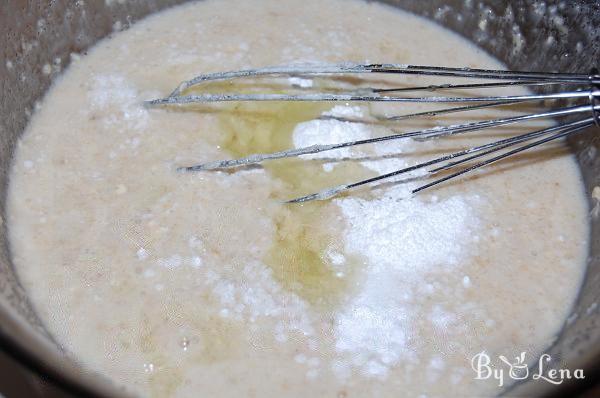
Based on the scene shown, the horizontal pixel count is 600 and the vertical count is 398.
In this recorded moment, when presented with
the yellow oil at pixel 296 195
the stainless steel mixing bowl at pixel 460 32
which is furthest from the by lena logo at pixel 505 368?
the yellow oil at pixel 296 195

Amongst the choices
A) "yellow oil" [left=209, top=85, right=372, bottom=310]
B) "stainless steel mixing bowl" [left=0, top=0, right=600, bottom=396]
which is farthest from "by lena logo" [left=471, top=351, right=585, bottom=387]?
"yellow oil" [left=209, top=85, right=372, bottom=310]

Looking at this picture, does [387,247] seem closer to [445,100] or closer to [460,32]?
[445,100]

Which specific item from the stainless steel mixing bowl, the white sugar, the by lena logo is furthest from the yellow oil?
the stainless steel mixing bowl

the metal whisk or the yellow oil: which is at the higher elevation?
the metal whisk

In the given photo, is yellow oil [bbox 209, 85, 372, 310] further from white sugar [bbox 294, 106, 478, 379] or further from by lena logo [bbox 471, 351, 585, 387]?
by lena logo [bbox 471, 351, 585, 387]

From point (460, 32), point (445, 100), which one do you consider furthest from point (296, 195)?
point (460, 32)

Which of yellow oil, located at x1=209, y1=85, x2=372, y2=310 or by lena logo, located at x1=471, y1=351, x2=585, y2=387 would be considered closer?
by lena logo, located at x1=471, y1=351, x2=585, y2=387

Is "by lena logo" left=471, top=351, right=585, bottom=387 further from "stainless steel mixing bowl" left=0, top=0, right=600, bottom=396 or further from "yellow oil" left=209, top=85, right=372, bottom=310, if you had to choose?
"yellow oil" left=209, top=85, right=372, bottom=310
